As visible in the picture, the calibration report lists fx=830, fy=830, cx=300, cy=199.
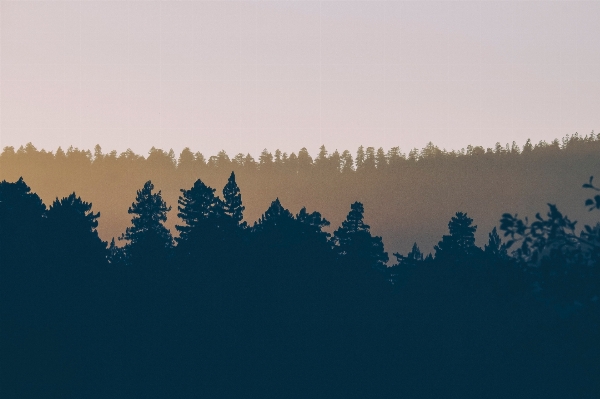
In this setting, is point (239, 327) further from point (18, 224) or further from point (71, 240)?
point (18, 224)

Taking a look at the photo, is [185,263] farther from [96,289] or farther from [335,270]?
[335,270]

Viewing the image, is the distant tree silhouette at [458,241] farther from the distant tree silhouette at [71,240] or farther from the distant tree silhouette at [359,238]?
the distant tree silhouette at [71,240]

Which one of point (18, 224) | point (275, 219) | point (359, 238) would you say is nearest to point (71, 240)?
point (18, 224)

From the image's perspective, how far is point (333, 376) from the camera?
32.8 metres

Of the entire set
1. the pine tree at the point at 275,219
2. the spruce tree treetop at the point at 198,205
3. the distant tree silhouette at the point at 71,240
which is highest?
the spruce tree treetop at the point at 198,205

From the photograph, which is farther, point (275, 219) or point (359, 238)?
point (359, 238)

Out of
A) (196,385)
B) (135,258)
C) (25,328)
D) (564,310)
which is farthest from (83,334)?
(564,310)

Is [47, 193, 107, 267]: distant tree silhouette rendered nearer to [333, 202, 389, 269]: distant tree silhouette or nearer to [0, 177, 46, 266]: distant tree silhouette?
[0, 177, 46, 266]: distant tree silhouette

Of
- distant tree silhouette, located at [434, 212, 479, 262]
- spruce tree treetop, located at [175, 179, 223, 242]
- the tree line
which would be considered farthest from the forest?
distant tree silhouette, located at [434, 212, 479, 262]

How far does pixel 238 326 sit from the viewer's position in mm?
33250

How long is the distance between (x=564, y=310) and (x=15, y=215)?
3327cm

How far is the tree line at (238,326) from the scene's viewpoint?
2966cm

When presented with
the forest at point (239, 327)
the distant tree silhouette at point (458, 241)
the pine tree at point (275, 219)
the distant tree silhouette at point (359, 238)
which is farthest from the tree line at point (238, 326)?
the distant tree silhouette at point (359, 238)

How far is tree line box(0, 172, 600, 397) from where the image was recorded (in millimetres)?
29656
